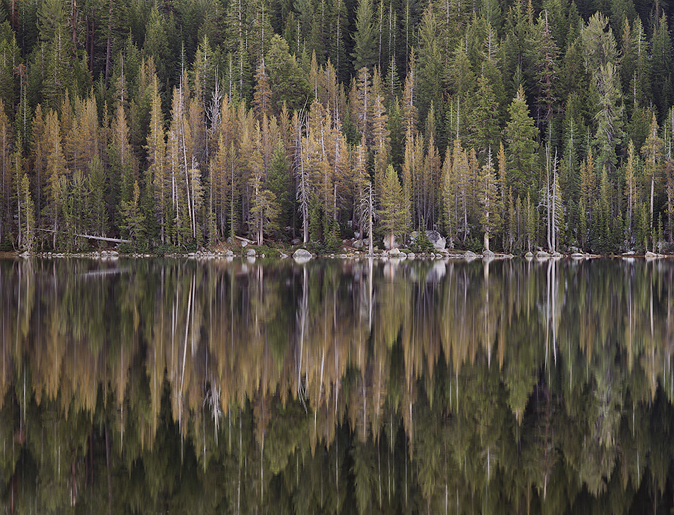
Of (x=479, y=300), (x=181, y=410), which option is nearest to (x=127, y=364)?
(x=181, y=410)

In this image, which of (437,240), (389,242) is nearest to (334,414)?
(389,242)

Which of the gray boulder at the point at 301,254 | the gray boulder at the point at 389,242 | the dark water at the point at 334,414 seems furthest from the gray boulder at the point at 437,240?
the dark water at the point at 334,414

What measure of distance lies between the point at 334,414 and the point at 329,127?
65.5m

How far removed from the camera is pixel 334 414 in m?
8.48

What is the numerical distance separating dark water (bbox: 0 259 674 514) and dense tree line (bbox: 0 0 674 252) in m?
49.3

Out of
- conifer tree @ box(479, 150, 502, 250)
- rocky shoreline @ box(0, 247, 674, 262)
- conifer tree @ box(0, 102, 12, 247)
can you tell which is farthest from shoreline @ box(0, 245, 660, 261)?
conifer tree @ box(0, 102, 12, 247)

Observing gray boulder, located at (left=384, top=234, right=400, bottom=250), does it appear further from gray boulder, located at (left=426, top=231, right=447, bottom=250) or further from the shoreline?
gray boulder, located at (left=426, top=231, right=447, bottom=250)

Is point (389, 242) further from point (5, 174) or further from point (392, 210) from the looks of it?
point (5, 174)

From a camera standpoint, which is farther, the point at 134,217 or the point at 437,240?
the point at 437,240

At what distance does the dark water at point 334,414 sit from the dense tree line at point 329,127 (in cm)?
4933

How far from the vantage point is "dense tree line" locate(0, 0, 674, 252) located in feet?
216

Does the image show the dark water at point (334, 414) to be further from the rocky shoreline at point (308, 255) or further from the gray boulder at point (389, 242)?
the gray boulder at point (389, 242)

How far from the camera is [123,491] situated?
20.5 feet

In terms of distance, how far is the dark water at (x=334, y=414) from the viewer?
6.32 meters
